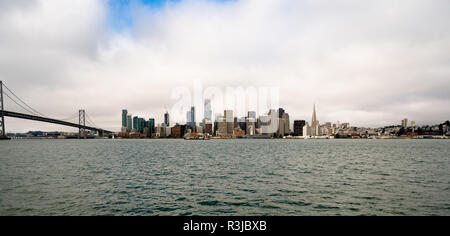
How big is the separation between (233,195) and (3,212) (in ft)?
49.7

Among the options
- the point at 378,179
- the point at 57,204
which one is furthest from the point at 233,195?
the point at 378,179

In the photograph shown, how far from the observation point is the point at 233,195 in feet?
62.2

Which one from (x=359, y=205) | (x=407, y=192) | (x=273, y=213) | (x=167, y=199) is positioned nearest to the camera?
(x=273, y=213)

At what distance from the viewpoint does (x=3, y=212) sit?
15.1 m
